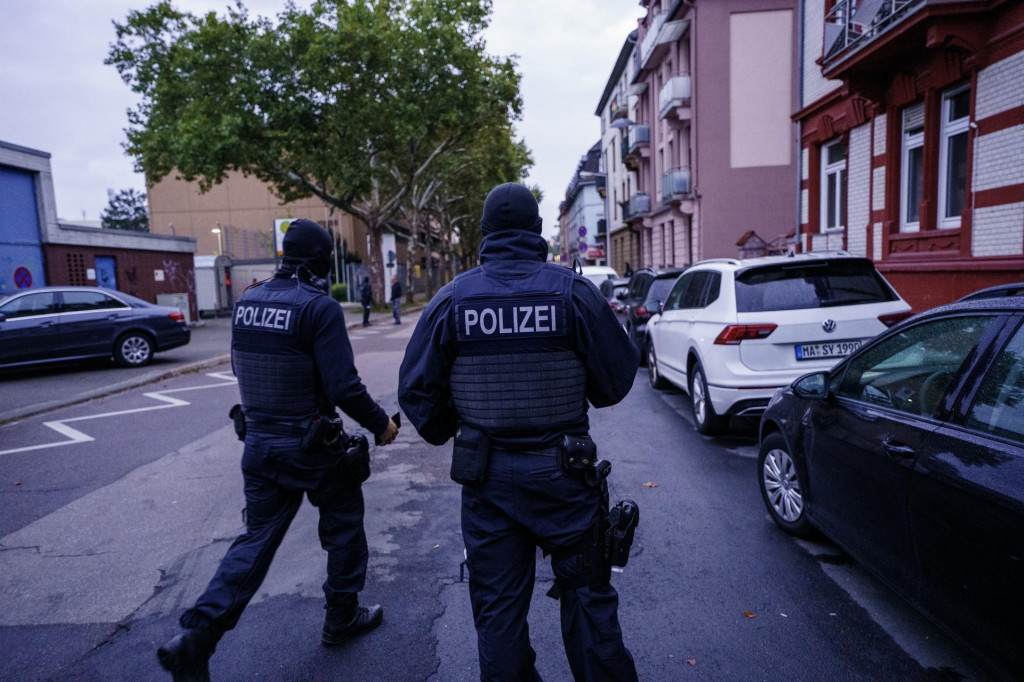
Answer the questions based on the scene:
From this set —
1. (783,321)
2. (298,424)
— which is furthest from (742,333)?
(298,424)

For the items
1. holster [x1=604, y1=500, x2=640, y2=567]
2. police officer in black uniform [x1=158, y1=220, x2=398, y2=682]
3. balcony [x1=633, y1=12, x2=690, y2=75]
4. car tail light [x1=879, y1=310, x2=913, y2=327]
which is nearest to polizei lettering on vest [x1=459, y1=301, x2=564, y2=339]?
holster [x1=604, y1=500, x2=640, y2=567]

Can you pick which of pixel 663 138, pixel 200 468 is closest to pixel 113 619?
pixel 200 468

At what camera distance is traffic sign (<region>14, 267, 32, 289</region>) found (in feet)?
58.5

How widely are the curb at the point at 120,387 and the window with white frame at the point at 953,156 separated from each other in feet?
42.1

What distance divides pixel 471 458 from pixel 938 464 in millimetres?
1745

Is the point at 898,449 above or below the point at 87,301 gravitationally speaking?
below

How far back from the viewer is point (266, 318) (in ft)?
10.2

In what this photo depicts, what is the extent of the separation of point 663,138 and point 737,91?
623 cm

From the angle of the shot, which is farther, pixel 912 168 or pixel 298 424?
pixel 912 168

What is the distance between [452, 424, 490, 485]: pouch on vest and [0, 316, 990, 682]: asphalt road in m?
1.07

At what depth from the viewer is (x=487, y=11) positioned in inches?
1048

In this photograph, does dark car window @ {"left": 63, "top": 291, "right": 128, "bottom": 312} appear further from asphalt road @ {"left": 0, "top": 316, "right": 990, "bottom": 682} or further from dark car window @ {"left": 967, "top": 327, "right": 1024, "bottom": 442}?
dark car window @ {"left": 967, "top": 327, "right": 1024, "bottom": 442}

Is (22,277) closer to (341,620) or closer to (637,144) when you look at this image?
(341,620)

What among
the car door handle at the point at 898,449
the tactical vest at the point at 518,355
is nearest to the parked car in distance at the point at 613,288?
the car door handle at the point at 898,449
